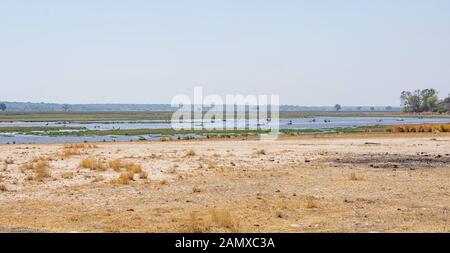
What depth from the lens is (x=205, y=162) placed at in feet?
101

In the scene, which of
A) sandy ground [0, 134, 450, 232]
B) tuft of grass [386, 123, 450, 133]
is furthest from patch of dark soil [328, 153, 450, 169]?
tuft of grass [386, 123, 450, 133]

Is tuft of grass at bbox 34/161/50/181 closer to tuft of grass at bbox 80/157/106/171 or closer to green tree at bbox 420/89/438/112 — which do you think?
tuft of grass at bbox 80/157/106/171

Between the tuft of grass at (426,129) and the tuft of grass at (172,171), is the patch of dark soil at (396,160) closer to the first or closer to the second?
the tuft of grass at (172,171)

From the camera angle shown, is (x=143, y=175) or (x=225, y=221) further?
(x=143, y=175)

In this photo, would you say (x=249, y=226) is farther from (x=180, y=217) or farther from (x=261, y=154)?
(x=261, y=154)

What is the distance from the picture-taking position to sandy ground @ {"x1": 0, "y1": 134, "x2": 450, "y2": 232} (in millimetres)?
14445

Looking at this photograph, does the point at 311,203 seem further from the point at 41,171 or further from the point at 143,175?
the point at 41,171

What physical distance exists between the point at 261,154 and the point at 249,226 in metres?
21.8

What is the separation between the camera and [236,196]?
19.2 meters

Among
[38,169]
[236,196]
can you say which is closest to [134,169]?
[38,169]

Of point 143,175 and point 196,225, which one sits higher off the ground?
point 196,225

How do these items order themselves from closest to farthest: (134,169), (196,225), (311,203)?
1. (196,225)
2. (311,203)
3. (134,169)

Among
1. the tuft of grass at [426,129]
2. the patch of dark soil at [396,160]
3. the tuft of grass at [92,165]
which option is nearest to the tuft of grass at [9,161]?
the tuft of grass at [92,165]
